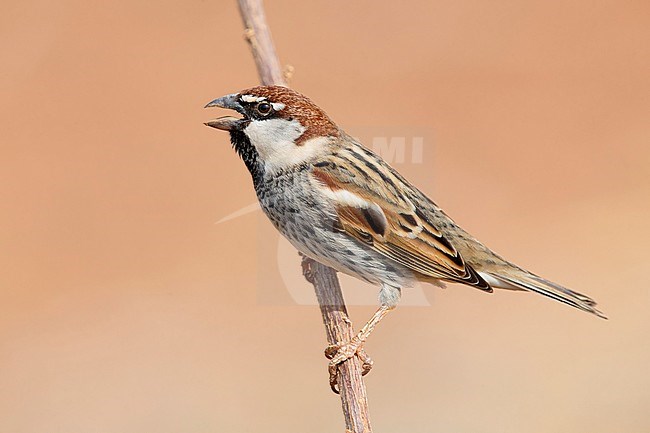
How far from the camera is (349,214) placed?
107 inches

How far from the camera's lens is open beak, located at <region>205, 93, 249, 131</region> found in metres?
2.44

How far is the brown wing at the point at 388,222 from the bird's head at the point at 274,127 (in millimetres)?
93

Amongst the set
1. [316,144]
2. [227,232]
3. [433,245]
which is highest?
[227,232]

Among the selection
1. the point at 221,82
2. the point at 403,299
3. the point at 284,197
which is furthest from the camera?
Answer: the point at 221,82

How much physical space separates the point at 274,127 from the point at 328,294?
600mm

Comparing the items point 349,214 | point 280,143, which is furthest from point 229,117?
point 349,214

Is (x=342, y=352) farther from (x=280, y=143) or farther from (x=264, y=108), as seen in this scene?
(x=264, y=108)

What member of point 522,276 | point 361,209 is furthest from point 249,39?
point 522,276

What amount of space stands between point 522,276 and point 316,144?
0.82m

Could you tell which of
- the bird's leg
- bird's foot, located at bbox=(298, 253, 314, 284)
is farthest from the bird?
bird's foot, located at bbox=(298, 253, 314, 284)

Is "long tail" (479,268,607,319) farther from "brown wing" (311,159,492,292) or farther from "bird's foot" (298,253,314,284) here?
"bird's foot" (298,253,314,284)

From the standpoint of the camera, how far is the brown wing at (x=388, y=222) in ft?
8.89

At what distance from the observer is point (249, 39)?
272cm

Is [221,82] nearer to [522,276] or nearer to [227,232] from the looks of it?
[227,232]
